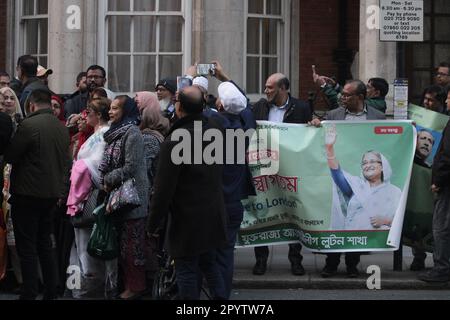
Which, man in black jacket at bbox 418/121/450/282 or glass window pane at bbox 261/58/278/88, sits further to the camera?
glass window pane at bbox 261/58/278/88

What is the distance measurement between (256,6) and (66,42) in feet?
9.47

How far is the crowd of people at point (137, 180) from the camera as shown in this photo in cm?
832

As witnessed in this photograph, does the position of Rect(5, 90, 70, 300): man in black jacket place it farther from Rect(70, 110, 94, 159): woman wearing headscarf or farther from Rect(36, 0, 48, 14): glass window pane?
Rect(36, 0, 48, 14): glass window pane

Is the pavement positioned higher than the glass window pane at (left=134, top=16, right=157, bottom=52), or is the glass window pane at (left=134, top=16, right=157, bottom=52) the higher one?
the glass window pane at (left=134, top=16, right=157, bottom=52)

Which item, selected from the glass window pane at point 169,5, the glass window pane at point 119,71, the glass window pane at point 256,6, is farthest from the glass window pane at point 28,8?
the glass window pane at point 256,6

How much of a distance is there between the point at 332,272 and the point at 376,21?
4280 millimetres

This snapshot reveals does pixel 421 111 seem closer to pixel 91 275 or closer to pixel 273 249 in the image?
pixel 273 249

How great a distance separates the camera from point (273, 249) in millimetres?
13062

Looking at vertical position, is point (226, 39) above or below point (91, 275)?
above

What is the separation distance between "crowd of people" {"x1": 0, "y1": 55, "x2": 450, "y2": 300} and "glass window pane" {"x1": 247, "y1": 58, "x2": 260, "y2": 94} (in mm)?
3692

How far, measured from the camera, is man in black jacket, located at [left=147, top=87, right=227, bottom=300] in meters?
8.20

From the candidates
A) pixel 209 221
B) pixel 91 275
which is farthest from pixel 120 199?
pixel 209 221

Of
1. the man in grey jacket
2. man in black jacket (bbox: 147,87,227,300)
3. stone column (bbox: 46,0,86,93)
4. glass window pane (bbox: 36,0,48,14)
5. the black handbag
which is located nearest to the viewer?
man in black jacket (bbox: 147,87,227,300)

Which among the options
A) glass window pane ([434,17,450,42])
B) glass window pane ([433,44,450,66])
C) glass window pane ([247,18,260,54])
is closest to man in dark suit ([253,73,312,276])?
glass window pane ([247,18,260,54])
